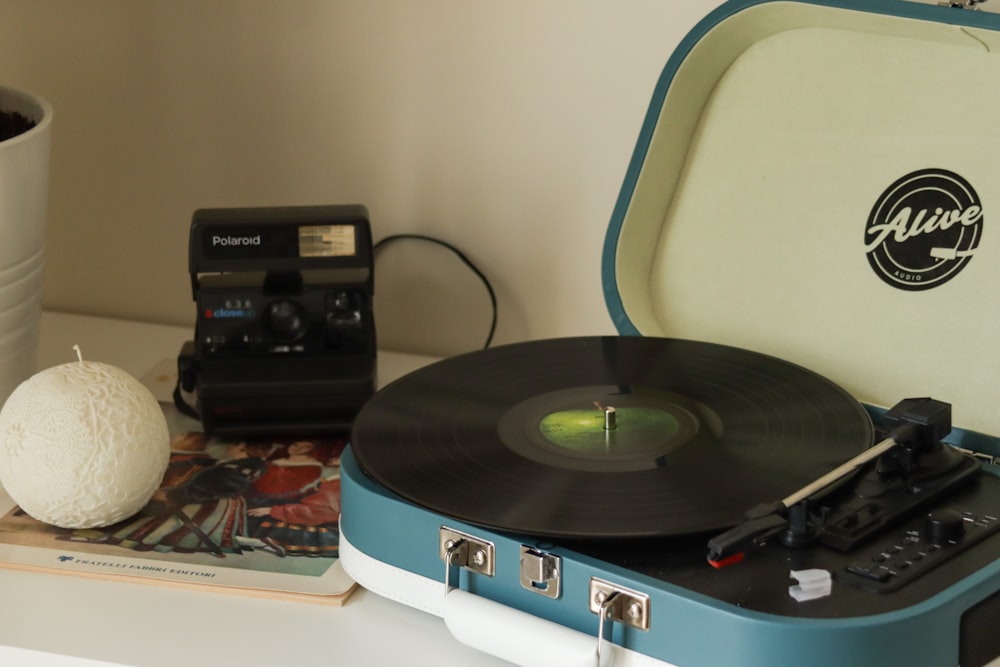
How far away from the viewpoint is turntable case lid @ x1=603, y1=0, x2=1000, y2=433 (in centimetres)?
97

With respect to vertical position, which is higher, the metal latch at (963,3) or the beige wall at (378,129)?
the metal latch at (963,3)

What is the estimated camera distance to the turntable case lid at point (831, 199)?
967mm

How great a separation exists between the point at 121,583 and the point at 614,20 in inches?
28.1

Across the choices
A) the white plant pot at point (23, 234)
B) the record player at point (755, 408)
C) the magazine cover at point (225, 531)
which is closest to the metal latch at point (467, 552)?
the record player at point (755, 408)

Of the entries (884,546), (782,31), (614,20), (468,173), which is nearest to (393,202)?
(468,173)

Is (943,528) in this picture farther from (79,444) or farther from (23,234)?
(23,234)

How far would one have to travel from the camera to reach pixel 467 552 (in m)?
0.79

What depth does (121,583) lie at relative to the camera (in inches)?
35.5

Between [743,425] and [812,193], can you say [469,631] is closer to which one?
[743,425]

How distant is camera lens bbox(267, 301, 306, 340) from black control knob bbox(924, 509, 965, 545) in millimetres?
585

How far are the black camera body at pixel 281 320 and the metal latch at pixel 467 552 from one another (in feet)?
1.11

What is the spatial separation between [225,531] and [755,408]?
430 mm

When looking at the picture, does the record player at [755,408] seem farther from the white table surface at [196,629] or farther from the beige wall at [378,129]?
the beige wall at [378,129]

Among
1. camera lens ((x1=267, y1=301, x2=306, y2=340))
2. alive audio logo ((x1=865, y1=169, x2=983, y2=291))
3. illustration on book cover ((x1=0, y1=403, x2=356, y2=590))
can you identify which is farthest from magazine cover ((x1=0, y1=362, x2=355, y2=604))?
alive audio logo ((x1=865, y1=169, x2=983, y2=291))
